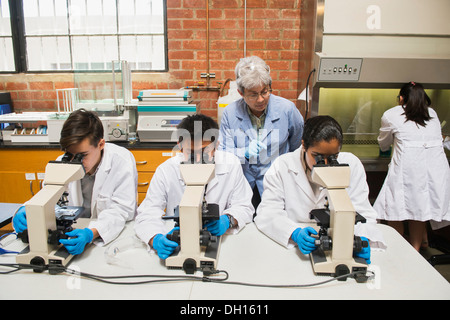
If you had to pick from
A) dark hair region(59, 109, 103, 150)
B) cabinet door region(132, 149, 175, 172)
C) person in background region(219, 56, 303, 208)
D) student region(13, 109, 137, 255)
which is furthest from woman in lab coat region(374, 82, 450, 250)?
dark hair region(59, 109, 103, 150)

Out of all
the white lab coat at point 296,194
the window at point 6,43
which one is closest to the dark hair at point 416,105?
the white lab coat at point 296,194

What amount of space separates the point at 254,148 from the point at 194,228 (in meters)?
0.99

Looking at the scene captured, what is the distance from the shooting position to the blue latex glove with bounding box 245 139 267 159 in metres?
2.02

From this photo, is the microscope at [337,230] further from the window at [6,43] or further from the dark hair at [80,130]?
the window at [6,43]

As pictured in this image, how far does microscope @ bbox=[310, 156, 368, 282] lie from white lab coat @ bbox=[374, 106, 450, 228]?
1523mm

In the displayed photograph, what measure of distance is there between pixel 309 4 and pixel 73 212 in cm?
242

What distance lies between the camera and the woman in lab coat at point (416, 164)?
7.82 feet

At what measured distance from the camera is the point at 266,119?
2.09 meters

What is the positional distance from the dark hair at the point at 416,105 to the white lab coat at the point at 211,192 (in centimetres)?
146

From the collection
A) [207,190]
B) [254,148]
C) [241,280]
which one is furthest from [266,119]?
[241,280]

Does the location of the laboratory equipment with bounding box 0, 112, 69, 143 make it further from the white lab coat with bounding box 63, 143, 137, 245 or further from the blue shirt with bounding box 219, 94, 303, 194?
the blue shirt with bounding box 219, 94, 303, 194

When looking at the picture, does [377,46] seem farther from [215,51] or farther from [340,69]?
[215,51]
